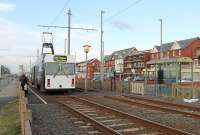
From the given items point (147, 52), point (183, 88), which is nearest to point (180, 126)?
point (183, 88)

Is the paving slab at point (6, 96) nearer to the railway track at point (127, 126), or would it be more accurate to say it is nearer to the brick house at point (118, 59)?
the railway track at point (127, 126)

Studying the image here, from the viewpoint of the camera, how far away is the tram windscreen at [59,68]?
32.0 metres

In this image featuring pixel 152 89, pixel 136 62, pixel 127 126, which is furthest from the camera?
pixel 136 62

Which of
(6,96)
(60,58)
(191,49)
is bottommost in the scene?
(6,96)

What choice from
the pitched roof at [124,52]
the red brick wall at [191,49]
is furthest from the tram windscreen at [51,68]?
the pitched roof at [124,52]

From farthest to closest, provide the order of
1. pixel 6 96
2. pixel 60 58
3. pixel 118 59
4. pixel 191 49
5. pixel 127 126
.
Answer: pixel 118 59 → pixel 191 49 → pixel 6 96 → pixel 60 58 → pixel 127 126

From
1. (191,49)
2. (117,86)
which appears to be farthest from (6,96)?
(191,49)

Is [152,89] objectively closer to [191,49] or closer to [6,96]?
[6,96]

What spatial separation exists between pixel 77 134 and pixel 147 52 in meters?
119

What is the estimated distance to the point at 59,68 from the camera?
32.4 meters

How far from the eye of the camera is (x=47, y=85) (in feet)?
104

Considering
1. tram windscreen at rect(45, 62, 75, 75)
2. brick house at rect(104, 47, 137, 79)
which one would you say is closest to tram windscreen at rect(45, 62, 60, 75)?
tram windscreen at rect(45, 62, 75, 75)

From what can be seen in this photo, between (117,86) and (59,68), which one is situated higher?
(59,68)

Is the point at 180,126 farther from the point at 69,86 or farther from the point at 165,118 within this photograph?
the point at 69,86
